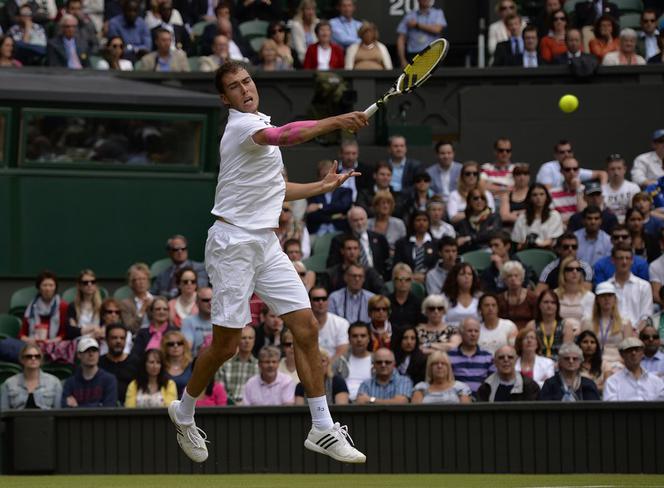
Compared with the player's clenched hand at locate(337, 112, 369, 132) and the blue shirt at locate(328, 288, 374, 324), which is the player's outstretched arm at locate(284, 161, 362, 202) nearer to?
the player's clenched hand at locate(337, 112, 369, 132)

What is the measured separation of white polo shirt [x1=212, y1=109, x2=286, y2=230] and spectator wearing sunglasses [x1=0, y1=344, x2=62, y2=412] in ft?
14.3

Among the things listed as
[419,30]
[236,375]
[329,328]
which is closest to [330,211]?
[329,328]

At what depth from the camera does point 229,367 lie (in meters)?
12.2

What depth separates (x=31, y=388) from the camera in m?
12.1

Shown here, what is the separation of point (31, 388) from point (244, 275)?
4.46 metres

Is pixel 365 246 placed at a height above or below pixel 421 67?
below

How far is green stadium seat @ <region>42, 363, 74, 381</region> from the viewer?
12.9m

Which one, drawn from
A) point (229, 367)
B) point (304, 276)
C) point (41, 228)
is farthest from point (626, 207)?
point (41, 228)

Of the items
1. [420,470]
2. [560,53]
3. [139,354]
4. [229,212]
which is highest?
[560,53]

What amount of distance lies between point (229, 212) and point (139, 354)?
459cm

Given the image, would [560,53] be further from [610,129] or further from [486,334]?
[486,334]

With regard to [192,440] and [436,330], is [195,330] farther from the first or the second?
[192,440]

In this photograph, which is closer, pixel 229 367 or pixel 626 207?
pixel 229 367

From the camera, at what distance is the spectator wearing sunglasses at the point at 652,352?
39.5ft
